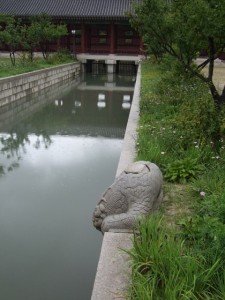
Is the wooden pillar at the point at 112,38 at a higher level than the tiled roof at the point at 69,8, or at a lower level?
lower

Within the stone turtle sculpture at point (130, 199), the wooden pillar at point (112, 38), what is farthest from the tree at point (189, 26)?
the wooden pillar at point (112, 38)

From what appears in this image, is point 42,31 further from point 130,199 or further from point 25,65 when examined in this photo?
point 130,199

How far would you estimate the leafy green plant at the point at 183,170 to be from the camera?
15.8 ft

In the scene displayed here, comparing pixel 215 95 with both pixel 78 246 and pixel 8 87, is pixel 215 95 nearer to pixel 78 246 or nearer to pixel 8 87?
pixel 78 246

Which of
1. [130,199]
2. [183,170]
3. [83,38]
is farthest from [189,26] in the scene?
[83,38]

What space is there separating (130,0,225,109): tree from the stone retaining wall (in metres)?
6.45

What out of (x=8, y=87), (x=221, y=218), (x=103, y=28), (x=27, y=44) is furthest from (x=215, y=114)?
(x=103, y=28)

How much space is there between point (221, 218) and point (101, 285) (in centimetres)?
110

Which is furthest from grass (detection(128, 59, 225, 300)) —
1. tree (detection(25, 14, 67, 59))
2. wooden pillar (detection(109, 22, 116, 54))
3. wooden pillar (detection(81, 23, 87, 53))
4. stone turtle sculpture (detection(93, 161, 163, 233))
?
wooden pillar (detection(81, 23, 87, 53))

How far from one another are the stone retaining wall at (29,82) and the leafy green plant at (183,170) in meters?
10.8

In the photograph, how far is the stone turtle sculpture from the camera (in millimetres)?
3639

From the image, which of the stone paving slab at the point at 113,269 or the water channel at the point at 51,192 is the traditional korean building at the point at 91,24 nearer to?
the water channel at the point at 51,192

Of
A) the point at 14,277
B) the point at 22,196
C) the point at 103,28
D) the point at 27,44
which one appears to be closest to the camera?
the point at 14,277

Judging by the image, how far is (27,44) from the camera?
2445 cm
